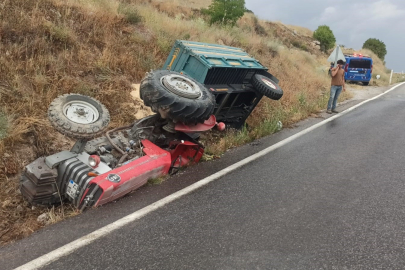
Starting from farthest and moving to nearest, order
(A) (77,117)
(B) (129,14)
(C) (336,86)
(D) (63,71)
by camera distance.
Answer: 1. (C) (336,86)
2. (B) (129,14)
3. (D) (63,71)
4. (A) (77,117)

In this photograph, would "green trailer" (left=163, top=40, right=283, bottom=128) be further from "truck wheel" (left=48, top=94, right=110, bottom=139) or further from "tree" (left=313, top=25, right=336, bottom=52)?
"tree" (left=313, top=25, right=336, bottom=52)

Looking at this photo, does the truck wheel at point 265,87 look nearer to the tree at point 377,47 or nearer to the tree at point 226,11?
the tree at point 226,11

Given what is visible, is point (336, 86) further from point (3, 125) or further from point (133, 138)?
point (3, 125)

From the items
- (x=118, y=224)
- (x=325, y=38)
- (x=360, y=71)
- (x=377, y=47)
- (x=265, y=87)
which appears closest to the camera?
(x=118, y=224)

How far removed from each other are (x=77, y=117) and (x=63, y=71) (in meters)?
3.03

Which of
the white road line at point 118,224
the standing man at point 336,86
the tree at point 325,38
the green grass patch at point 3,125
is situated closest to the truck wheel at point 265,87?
the white road line at point 118,224

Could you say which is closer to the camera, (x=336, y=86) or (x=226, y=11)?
(x=336, y=86)

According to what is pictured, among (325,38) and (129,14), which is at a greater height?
(325,38)

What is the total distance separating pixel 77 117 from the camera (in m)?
4.01

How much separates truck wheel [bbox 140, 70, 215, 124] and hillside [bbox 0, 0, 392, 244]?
46.9 inches

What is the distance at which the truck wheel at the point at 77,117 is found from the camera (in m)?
3.76

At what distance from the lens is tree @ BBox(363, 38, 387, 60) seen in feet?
165

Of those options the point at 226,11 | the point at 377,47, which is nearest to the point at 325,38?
the point at 377,47

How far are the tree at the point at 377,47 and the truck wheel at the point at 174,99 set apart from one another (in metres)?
53.2
